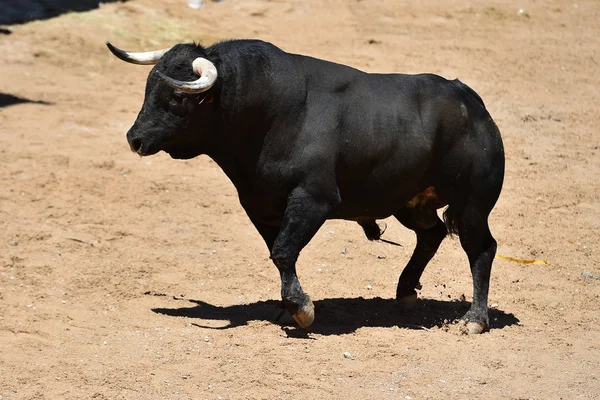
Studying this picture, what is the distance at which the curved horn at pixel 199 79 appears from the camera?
755 centimetres

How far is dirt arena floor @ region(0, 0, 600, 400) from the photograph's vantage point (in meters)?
7.24

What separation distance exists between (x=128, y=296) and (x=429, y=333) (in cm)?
249

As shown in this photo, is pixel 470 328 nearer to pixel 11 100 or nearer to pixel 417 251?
pixel 417 251

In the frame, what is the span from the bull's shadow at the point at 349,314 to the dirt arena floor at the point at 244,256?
26mm

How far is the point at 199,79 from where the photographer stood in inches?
303

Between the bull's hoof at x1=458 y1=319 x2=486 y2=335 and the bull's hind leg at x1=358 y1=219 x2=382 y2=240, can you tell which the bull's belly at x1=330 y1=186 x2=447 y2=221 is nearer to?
the bull's hind leg at x1=358 y1=219 x2=382 y2=240

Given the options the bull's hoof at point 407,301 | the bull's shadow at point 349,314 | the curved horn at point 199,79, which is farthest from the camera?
the bull's hoof at point 407,301

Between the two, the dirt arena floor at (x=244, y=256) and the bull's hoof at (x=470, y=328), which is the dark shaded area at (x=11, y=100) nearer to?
the dirt arena floor at (x=244, y=256)

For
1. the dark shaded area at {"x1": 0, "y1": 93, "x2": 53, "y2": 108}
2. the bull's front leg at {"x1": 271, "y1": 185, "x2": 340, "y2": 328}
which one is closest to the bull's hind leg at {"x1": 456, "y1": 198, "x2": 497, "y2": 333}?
the bull's front leg at {"x1": 271, "y1": 185, "x2": 340, "y2": 328}

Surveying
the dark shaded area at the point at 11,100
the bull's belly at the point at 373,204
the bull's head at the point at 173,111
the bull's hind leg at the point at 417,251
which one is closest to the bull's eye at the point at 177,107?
the bull's head at the point at 173,111

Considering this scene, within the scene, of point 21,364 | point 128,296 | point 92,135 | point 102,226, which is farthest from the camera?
point 92,135

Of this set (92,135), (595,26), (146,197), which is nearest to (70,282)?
(146,197)

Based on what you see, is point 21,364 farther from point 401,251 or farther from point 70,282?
point 401,251

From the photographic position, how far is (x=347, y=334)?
8133 millimetres
